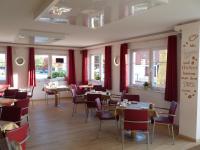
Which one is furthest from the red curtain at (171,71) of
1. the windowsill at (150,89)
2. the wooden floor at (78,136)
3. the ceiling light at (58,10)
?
the ceiling light at (58,10)

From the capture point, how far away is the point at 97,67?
930 cm

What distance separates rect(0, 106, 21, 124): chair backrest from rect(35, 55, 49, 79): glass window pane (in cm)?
577

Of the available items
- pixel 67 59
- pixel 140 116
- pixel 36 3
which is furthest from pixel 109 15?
pixel 67 59

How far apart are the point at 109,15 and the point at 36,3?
3.86ft

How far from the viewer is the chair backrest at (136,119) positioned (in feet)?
11.6

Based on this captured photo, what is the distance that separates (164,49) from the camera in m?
5.75

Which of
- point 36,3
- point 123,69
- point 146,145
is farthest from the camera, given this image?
point 123,69

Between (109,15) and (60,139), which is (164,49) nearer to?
(109,15)

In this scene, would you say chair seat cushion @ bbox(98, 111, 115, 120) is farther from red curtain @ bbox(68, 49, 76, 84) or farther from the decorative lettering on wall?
red curtain @ bbox(68, 49, 76, 84)

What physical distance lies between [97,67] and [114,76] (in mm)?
1709

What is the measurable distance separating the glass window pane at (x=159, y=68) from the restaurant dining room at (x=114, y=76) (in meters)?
0.03

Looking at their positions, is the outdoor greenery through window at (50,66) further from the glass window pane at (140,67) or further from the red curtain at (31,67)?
the glass window pane at (140,67)

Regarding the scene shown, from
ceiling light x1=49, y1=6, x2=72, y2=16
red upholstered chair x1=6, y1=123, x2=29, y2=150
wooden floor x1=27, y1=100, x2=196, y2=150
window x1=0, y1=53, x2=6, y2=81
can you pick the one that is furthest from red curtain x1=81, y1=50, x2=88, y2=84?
red upholstered chair x1=6, y1=123, x2=29, y2=150

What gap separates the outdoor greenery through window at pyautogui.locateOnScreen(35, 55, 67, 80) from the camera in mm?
9209
